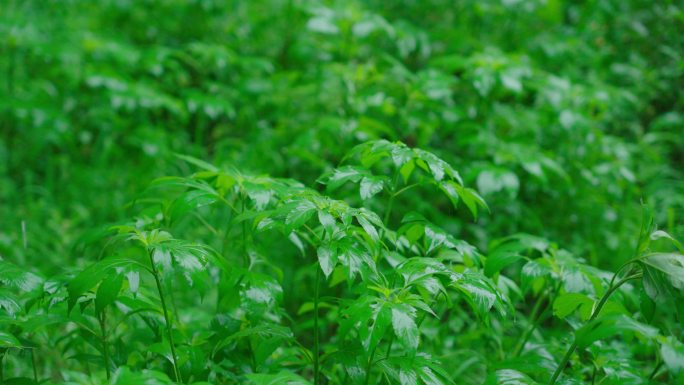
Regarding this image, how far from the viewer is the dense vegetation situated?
4.77 feet

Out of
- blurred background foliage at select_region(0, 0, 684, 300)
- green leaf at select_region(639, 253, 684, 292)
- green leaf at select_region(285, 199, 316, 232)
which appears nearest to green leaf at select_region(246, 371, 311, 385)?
green leaf at select_region(285, 199, 316, 232)

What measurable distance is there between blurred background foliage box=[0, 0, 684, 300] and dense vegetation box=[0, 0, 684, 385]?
2 cm

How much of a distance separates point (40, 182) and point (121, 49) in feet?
3.14

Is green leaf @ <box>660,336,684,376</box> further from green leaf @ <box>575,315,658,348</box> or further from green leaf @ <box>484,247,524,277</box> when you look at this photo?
green leaf @ <box>484,247,524,277</box>

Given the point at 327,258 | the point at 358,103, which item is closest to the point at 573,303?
the point at 327,258

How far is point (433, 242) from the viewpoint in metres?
1.57

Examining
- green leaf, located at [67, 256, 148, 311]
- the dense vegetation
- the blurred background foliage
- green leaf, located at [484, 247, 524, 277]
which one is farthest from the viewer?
the blurred background foliage

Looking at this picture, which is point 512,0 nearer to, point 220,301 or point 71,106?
point 220,301

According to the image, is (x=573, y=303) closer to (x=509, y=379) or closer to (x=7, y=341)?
(x=509, y=379)

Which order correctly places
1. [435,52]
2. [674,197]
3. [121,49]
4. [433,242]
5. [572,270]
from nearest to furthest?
1. [433,242]
2. [572,270]
3. [674,197]
4. [121,49]
5. [435,52]

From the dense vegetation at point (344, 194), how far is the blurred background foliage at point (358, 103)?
0.02m

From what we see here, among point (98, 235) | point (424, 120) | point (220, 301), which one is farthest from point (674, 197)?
point (98, 235)

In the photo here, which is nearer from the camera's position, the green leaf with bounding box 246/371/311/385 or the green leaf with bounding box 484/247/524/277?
the green leaf with bounding box 246/371/311/385

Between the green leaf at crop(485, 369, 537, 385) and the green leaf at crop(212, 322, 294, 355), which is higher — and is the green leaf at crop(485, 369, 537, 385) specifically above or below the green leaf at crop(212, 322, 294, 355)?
below
